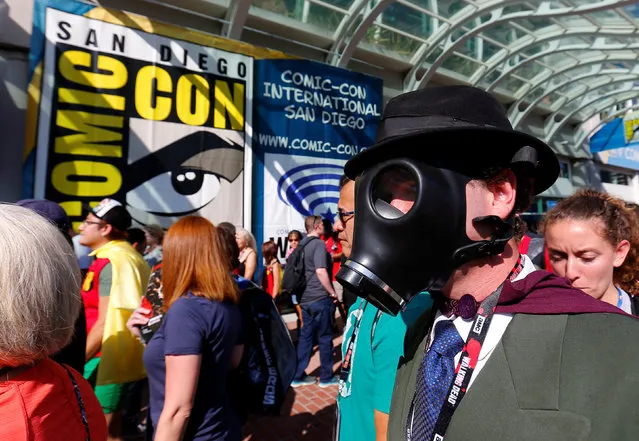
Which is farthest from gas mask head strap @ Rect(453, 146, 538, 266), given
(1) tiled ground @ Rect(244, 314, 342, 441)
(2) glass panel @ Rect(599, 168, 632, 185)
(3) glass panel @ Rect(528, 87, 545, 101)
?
(2) glass panel @ Rect(599, 168, 632, 185)

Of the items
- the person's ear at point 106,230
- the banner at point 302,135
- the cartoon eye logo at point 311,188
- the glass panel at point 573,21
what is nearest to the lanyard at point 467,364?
the person's ear at point 106,230

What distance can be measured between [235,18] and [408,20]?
4.47m

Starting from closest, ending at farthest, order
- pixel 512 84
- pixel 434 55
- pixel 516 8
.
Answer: pixel 516 8 → pixel 434 55 → pixel 512 84

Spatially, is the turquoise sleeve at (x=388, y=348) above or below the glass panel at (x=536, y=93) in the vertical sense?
below

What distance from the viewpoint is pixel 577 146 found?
1792 centimetres

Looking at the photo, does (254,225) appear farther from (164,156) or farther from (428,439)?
(428,439)

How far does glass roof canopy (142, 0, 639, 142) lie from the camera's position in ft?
28.6

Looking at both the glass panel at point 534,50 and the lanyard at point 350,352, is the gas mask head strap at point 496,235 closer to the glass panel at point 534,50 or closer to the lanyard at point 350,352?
the lanyard at point 350,352

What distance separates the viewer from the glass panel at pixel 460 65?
464 inches

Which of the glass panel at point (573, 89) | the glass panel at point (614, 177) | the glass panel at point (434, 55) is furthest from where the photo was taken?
the glass panel at point (614, 177)

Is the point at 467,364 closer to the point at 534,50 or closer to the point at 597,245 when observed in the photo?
the point at 597,245

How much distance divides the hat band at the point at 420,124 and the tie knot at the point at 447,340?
0.52 meters

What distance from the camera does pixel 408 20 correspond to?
969 centimetres

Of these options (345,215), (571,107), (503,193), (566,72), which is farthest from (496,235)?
(571,107)
